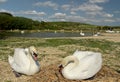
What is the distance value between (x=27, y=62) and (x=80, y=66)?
8.48ft

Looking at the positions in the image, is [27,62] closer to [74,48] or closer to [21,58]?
[21,58]

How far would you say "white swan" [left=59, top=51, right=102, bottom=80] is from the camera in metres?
11.7

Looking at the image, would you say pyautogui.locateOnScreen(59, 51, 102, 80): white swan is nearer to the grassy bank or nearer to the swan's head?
the swan's head

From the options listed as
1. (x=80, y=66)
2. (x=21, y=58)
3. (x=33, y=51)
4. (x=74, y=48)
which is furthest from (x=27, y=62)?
(x=74, y=48)

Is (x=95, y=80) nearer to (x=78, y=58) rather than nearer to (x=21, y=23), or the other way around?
(x=78, y=58)

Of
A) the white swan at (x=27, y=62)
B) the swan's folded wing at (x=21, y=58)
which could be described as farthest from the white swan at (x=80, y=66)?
the swan's folded wing at (x=21, y=58)

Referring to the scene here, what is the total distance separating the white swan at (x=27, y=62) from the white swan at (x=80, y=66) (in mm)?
1437

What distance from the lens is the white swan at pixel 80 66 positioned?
1169 centimetres

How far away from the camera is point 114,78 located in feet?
40.9

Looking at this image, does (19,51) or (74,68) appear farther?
(19,51)

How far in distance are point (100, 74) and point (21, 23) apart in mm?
114315

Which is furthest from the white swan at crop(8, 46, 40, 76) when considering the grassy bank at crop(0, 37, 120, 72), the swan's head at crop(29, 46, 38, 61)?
the grassy bank at crop(0, 37, 120, 72)

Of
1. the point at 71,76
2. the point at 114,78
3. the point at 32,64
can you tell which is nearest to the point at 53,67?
the point at 32,64

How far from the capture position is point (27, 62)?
13.2m
